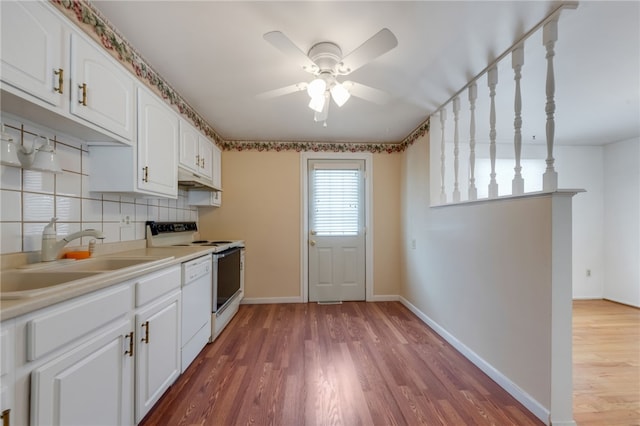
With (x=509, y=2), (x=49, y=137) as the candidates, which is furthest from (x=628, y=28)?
(x=49, y=137)

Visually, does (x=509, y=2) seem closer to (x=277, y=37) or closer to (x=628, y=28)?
(x=628, y=28)

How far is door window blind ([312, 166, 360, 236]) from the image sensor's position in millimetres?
3789

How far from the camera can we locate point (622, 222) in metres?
3.72

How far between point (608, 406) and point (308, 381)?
1.90 metres

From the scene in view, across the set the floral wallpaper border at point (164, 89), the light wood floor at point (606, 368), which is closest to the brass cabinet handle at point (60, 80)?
the floral wallpaper border at point (164, 89)

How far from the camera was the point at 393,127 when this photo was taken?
3.25 meters

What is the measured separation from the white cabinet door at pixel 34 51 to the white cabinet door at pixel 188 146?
1215mm

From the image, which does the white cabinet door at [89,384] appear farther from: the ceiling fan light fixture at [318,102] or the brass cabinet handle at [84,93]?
the ceiling fan light fixture at [318,102]

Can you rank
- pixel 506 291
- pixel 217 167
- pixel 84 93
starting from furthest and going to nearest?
pixel 217 167 → pixel 506 291 → pixel 84 93

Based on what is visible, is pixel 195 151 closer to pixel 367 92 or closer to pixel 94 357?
pixel 367 92

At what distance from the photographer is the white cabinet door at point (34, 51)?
104 cm

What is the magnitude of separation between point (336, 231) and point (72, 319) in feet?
9.98

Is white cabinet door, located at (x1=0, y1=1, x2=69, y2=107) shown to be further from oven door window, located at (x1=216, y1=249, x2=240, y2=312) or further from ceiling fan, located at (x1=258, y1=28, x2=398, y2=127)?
oven door window, located at (x1=216, y1=249, x2=240, y2=312)

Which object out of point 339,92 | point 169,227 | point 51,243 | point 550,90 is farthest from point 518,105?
point 169,227
